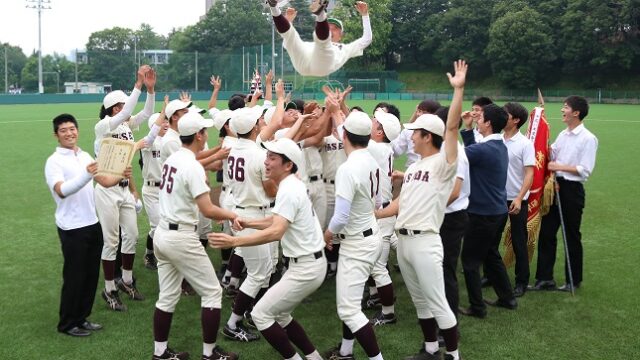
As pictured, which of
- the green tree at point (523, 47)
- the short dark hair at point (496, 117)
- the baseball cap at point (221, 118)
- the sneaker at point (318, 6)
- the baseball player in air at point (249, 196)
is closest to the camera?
the sneaker at point (318, 6)

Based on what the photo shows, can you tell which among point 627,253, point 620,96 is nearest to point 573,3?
point 620,96

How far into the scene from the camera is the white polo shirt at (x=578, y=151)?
7594 mm

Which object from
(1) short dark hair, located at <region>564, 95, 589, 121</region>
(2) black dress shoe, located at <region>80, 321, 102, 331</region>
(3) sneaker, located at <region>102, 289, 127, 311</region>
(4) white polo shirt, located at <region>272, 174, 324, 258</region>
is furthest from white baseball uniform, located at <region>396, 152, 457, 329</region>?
(3) sneaker, located at <region>102, 289, 127, 311</region>

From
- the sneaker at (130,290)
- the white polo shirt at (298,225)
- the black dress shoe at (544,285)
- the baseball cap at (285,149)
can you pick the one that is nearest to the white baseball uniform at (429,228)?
the white polo shirt at (298,225)

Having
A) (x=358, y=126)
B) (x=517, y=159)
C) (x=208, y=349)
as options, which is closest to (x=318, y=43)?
(x=358, y=126)

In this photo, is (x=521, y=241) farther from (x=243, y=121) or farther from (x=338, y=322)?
(x=243, y=121)

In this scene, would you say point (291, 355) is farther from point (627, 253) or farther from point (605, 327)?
point (627, 253)

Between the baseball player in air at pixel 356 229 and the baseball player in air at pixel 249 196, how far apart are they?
999 mm

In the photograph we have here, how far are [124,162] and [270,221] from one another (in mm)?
1575

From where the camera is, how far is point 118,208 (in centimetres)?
740

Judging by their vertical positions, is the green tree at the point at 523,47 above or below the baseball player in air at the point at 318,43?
above

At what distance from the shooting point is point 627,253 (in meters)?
9.45

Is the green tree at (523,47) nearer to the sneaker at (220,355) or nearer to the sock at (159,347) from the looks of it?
the sneaker at (220,355)

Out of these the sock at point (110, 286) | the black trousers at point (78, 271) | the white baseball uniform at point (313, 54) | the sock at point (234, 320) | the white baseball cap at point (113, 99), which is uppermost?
the white baseball uniform at point (313, 54)
